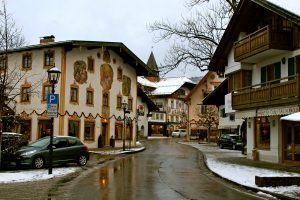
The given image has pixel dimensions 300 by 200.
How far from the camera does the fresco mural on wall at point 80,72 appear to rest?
41.1 m

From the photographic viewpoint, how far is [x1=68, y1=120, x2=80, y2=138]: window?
40.3 m

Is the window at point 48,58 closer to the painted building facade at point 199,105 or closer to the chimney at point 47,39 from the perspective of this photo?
the chimney at point 47,39

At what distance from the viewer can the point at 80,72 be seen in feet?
136

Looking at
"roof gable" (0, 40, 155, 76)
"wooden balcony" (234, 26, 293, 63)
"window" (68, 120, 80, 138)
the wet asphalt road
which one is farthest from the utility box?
"roof gable" (0, 40, 155, 76)

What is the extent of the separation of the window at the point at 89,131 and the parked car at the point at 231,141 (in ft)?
45.7

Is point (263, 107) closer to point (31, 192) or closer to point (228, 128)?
point (31, 192)

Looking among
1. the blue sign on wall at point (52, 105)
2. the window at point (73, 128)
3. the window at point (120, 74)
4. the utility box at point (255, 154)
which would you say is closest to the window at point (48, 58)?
the window at point (73, 128)

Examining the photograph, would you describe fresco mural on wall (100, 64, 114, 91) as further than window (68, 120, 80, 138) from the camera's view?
Yes

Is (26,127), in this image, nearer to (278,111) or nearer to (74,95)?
(74,95)

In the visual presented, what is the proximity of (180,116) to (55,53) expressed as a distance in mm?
63836

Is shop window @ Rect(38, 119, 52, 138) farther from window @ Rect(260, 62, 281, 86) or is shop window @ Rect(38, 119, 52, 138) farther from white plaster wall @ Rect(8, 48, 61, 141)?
window @ Rect(260, 62, 281, 86)

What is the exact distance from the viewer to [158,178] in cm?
1869

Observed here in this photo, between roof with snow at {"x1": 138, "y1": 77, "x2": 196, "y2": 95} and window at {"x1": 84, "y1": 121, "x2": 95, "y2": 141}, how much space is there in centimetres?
5218

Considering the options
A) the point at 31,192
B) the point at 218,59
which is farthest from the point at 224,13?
the point at 31,192
